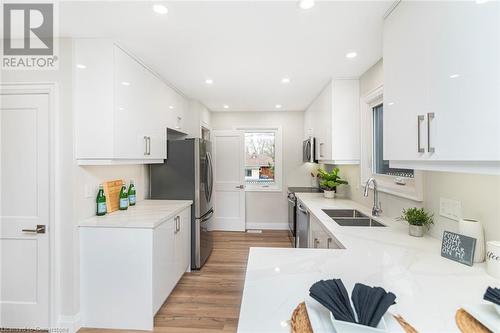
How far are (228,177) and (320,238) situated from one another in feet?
9.93

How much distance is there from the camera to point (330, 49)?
2.12 meters

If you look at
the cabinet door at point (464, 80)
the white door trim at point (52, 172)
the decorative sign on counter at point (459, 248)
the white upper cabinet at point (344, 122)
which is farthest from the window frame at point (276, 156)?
the cabinet door at point (464, 80)

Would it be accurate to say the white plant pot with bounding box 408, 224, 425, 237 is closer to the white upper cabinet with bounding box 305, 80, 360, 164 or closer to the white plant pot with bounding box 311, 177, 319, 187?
the white upper cabinet with bounding box 305, 80, 360, 164

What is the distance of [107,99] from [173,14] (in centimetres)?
89

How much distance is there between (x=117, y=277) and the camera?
2.02 m

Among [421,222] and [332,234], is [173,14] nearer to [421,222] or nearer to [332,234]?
[332,234]

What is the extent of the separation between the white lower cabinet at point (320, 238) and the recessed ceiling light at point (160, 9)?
6.23 ft

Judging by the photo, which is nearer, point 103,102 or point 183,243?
point 103,102

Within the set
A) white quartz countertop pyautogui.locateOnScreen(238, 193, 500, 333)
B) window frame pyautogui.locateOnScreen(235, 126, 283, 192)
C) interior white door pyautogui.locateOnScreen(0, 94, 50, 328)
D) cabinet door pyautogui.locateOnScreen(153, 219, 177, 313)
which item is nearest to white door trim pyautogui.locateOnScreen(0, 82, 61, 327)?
interior white door pyautogui.locateOnScreen(0, 94, 50, 328)

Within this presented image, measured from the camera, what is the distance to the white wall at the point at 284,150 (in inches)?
196

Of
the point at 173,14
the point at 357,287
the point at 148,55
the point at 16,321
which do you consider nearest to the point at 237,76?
the point at 148,55

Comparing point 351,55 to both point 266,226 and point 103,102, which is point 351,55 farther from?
point 266,226

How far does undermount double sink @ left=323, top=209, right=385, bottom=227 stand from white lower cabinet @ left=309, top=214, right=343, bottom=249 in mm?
181

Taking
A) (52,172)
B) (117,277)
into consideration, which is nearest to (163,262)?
(117,277)
